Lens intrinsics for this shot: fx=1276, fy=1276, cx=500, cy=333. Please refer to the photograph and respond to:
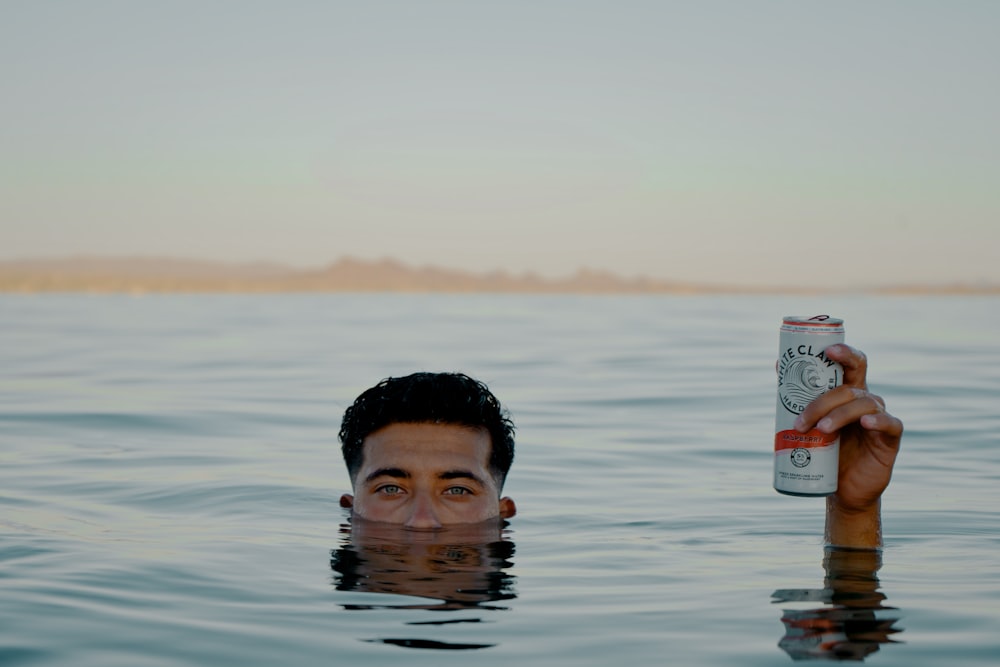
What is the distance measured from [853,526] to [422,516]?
5.75ft

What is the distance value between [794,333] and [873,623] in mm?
1135

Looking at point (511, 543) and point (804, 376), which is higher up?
point (804, 376)

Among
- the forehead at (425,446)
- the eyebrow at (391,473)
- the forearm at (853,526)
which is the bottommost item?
the forearm at (853,526)

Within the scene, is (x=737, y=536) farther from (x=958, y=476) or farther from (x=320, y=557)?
(x=958, y=476)

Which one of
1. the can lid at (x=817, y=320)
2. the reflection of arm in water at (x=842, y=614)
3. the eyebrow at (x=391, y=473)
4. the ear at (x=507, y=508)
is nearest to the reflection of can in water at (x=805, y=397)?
the can lid at (x=817, y=320)

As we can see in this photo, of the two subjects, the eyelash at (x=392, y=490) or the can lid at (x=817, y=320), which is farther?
the eyelash at (x=392, y=490)

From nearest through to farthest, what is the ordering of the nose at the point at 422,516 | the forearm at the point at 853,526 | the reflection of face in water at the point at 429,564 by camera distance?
the forearm at the point at 853,526, the reflection of face in water at the point at 429,564, the nose at the point at 422,516

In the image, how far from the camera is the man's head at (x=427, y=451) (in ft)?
17.9

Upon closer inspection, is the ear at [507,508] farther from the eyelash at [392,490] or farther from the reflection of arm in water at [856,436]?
the reflection of arm in water at [856,436]

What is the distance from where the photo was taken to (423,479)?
5.44 metres

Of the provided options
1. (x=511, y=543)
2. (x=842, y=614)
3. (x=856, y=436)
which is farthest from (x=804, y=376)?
(x=511, y=543)

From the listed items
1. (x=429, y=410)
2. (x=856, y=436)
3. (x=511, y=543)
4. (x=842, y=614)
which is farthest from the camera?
(x=511, y=543)

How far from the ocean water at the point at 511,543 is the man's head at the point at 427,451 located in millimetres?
150

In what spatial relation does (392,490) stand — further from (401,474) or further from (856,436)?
(856,436)
